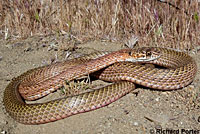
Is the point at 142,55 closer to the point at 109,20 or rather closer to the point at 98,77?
the point at 98,77

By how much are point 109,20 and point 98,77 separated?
2.10m

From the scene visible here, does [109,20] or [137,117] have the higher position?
[109,20]

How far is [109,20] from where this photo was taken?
689 centimetres

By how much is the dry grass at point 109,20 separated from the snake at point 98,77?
0.88 m

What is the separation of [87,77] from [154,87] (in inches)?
51.4

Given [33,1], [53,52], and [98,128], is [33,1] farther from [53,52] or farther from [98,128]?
[98,128]

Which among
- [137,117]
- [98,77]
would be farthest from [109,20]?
[137,117]

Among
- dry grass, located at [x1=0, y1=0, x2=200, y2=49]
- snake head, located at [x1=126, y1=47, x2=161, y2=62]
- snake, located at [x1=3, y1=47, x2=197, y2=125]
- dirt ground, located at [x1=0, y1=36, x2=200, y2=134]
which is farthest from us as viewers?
dry grass, located at [x1=0, y1=0, x2=200, y2=49]

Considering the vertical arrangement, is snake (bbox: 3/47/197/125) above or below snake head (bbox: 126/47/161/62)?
below

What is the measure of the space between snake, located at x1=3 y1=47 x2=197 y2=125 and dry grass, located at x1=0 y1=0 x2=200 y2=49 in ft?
2.88

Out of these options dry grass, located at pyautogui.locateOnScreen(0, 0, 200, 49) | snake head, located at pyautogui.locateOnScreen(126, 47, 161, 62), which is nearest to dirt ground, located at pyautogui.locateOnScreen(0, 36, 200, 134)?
snake head, located at pyautogui.locateOnScreen(126, 47, 161, 62)

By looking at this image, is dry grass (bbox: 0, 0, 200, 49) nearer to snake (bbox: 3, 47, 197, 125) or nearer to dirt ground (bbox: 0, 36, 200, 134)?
snake (bbox: 3, 47, 197, 125)

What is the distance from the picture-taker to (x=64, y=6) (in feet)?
24.7

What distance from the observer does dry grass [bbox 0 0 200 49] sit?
6.05 meters
